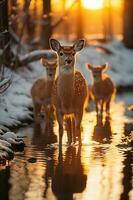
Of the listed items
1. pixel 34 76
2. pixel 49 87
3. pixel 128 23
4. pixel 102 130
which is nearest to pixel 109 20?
pixel 128 23

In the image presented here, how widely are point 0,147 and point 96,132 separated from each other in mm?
4548

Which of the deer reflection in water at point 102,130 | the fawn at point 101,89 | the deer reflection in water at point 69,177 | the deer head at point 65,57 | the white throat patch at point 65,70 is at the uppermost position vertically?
the deer head at point 65,57

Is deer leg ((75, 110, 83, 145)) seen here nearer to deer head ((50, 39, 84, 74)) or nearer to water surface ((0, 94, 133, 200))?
water surface ((0, 94, 133, 200))

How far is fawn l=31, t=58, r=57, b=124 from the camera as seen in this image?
63.8 ft

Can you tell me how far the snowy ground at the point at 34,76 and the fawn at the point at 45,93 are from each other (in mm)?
493

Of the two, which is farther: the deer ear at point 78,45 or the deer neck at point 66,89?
the deer ear at point 78,45

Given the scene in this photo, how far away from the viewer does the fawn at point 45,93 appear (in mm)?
19434

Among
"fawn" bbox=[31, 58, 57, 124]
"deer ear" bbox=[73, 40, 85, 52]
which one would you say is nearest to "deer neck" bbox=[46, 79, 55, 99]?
"fawn" bbox=[31, 58, 57, 124]

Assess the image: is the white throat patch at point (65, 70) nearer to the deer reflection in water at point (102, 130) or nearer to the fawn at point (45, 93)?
the deer reflection in water at point (102, 130)

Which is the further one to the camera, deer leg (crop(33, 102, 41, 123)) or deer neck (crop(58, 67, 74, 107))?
deer leg (crop(33, 102, 41, 123))

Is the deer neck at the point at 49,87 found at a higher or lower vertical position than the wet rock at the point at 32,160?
higher

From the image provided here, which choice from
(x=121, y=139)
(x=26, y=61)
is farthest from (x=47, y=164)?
(x=26, y=61)

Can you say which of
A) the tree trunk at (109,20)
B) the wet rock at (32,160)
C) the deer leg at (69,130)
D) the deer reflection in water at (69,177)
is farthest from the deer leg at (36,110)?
the tree trunk at (109,20)

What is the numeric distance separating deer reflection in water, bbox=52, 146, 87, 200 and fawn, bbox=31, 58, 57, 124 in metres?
4.88
